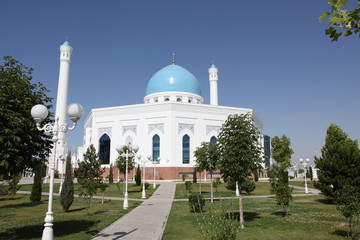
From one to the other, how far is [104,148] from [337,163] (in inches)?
1375

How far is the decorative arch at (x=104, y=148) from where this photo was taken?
144 feet

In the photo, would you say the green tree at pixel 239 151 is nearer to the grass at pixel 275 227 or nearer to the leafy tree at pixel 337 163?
the grass at pixel 275 227

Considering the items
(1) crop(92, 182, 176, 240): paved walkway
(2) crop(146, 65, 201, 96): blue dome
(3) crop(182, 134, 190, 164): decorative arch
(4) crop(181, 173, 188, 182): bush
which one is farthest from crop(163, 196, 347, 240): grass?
(2) crop(146, 65, 201, 96): blue dome

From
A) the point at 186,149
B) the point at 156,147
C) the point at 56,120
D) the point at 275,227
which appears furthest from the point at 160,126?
the point at 56,120

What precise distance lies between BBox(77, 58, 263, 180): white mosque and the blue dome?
0.19 m

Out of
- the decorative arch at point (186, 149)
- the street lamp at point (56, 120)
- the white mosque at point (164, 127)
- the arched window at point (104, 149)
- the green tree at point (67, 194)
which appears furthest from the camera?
the arched window at point (104, 149)

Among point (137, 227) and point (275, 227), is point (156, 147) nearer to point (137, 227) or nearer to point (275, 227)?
point (137, 227)

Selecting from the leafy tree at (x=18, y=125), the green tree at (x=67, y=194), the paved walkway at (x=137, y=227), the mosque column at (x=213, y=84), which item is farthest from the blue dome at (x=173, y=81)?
the leafy tree at (x=18, y=125)

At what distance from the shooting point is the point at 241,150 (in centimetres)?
1070

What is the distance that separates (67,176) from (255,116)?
4213 centimetres

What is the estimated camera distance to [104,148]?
44.6 meters

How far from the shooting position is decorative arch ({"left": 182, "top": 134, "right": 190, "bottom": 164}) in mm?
40594

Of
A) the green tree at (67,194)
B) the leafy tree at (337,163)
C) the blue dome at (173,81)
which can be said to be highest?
the blue dome at (173,81)

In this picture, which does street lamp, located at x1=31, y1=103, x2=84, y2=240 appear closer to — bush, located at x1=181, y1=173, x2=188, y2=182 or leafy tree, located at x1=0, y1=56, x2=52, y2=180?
leafy tree, located at x1=0, y1=56, x2=52, y2=180
